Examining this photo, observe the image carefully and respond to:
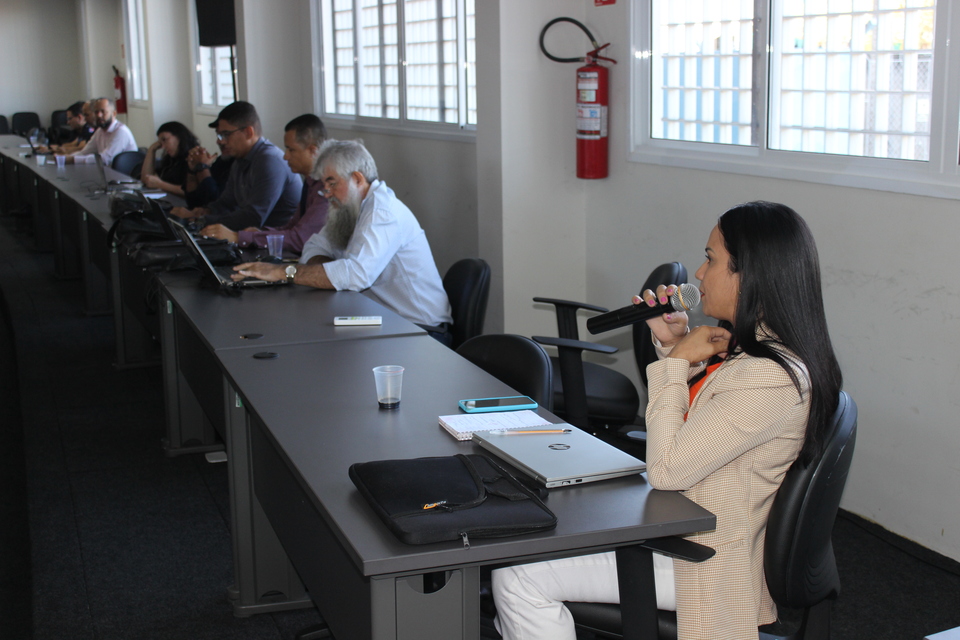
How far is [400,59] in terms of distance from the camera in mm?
5789

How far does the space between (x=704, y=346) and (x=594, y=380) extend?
5.11 feet

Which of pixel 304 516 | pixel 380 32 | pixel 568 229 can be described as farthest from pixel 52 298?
pixel 304 516

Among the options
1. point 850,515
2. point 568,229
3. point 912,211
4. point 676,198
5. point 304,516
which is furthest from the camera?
point 568,229

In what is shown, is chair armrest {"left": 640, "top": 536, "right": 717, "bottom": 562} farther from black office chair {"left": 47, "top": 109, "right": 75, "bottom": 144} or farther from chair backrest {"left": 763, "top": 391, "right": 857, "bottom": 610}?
black office chair {"left": 47, "top": 109, "right": 75, "bottom": 144}

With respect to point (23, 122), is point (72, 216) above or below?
below

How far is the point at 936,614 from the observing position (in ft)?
8.55

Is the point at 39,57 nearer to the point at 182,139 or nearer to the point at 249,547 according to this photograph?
the point at 182,139

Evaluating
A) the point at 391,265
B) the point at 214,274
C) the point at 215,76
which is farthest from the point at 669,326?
the point at 215,76

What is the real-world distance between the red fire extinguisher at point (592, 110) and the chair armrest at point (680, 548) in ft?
9.04

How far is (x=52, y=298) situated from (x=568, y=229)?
4.34 m

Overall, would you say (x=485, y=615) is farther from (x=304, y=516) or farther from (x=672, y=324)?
(x=672, y=324)

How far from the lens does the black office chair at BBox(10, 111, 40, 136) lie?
14.8m

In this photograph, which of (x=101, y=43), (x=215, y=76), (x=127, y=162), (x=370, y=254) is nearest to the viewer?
(x=370, y=254)

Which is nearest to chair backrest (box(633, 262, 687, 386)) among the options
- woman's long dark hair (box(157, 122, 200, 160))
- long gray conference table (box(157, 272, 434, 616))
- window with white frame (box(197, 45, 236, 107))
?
long gray conference table (box(157, 272, 434, 616))
